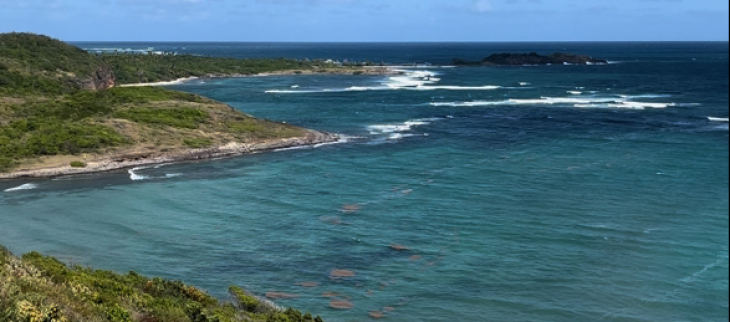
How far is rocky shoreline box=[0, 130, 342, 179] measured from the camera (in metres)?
53.0

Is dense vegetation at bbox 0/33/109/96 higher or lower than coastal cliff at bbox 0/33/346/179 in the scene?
higher

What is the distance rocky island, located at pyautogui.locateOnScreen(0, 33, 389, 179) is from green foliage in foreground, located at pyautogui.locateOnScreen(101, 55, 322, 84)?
3706 cm

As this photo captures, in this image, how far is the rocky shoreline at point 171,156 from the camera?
52969 millimetres

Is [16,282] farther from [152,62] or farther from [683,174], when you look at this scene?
[152,62]

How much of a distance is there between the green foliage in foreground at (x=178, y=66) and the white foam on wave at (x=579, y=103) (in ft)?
217

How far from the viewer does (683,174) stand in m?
49.5

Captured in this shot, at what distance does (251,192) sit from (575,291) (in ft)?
82.3

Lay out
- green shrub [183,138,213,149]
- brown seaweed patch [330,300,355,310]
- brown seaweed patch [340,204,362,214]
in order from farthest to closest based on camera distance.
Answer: green shrub [183,138,213,149] < brown seaweed patch [340,204,362,214] < brown seaweed patch [330,300,355,310]

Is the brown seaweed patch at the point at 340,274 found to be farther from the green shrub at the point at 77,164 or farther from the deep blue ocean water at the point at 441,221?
the green shrub at the point at 77,164

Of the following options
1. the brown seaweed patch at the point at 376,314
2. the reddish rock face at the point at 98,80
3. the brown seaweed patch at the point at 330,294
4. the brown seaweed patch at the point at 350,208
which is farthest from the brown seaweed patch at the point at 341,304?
the reddish rock face at the point at 98,80

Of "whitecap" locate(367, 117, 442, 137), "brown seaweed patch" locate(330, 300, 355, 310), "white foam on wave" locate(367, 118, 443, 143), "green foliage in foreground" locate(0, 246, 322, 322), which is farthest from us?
"whitecap" locate(367, 117, 442, 137)

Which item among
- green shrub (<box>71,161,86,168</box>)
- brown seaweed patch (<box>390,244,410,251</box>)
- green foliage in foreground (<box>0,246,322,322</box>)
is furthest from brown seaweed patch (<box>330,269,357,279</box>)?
green shrub (<box>71,161,86,168</box>)

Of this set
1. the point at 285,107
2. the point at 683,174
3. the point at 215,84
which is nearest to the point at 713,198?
the point at 683,174

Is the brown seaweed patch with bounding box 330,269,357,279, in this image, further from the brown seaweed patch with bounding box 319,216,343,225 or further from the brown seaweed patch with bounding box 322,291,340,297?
the brown seaweed patch with bounding box 319,216,343,225
